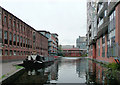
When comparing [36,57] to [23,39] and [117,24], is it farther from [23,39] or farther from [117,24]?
[23,39]

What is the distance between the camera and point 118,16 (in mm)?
17453

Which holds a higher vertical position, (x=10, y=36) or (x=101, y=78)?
(x=10, y=36)

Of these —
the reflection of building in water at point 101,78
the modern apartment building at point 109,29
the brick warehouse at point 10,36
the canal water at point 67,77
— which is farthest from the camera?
the brick warehouse at point 10,36

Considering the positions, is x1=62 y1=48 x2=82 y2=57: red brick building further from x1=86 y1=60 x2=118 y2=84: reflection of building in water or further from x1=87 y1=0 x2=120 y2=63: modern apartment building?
x1=86 y1=60 x2=118 y2=84: reflection of building in water

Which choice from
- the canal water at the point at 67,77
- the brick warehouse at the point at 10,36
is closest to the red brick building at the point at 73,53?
the brick warehouse at the point at 10,36

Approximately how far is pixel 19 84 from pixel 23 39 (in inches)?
1295

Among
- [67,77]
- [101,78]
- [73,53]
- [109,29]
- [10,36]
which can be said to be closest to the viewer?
[101,78]

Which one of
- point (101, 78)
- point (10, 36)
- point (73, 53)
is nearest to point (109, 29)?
point (101, 78)

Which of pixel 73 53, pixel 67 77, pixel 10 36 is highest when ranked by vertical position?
pixel 10 36

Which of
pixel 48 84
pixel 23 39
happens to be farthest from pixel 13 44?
pixel 48 84

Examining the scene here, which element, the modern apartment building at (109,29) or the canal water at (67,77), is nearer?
the canal water at (67,77)

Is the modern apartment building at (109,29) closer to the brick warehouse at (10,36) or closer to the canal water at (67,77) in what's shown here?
the canal water at (67,77)

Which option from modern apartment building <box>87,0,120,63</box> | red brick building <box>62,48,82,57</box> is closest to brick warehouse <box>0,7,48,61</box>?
modern apartment building <box>87,0,120,63</box>

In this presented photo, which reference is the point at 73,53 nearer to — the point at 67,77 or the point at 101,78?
the point at 67,77
